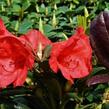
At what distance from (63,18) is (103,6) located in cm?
32

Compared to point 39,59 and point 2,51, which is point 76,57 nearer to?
point 39,59

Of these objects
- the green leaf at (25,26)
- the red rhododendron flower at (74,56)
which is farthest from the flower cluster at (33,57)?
the green leaf at (25,26)

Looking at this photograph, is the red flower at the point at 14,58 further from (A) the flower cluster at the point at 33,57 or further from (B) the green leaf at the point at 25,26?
(B) the green leaf at the point at 25,26

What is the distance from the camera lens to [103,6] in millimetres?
3225

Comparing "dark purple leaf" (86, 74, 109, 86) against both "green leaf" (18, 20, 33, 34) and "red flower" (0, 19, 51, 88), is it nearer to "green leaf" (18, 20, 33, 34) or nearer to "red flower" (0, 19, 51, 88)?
"red flower" (0, 19, 51, 88)

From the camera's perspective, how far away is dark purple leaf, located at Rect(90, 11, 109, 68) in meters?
1.98

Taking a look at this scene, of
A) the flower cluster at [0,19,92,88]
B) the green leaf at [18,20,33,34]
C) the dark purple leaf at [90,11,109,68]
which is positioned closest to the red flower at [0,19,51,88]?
the flower cluster at [0,19,92,88]

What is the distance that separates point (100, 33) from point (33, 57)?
0.27m

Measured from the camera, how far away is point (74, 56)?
1.94 meters

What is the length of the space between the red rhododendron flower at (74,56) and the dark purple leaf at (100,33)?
4cm

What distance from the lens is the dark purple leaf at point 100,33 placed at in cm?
198

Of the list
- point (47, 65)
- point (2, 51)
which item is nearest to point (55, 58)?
point (47, 65)

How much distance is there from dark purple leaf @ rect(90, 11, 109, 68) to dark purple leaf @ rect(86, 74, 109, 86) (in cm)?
7

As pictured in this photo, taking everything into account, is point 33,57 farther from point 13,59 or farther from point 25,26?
point 25,26
